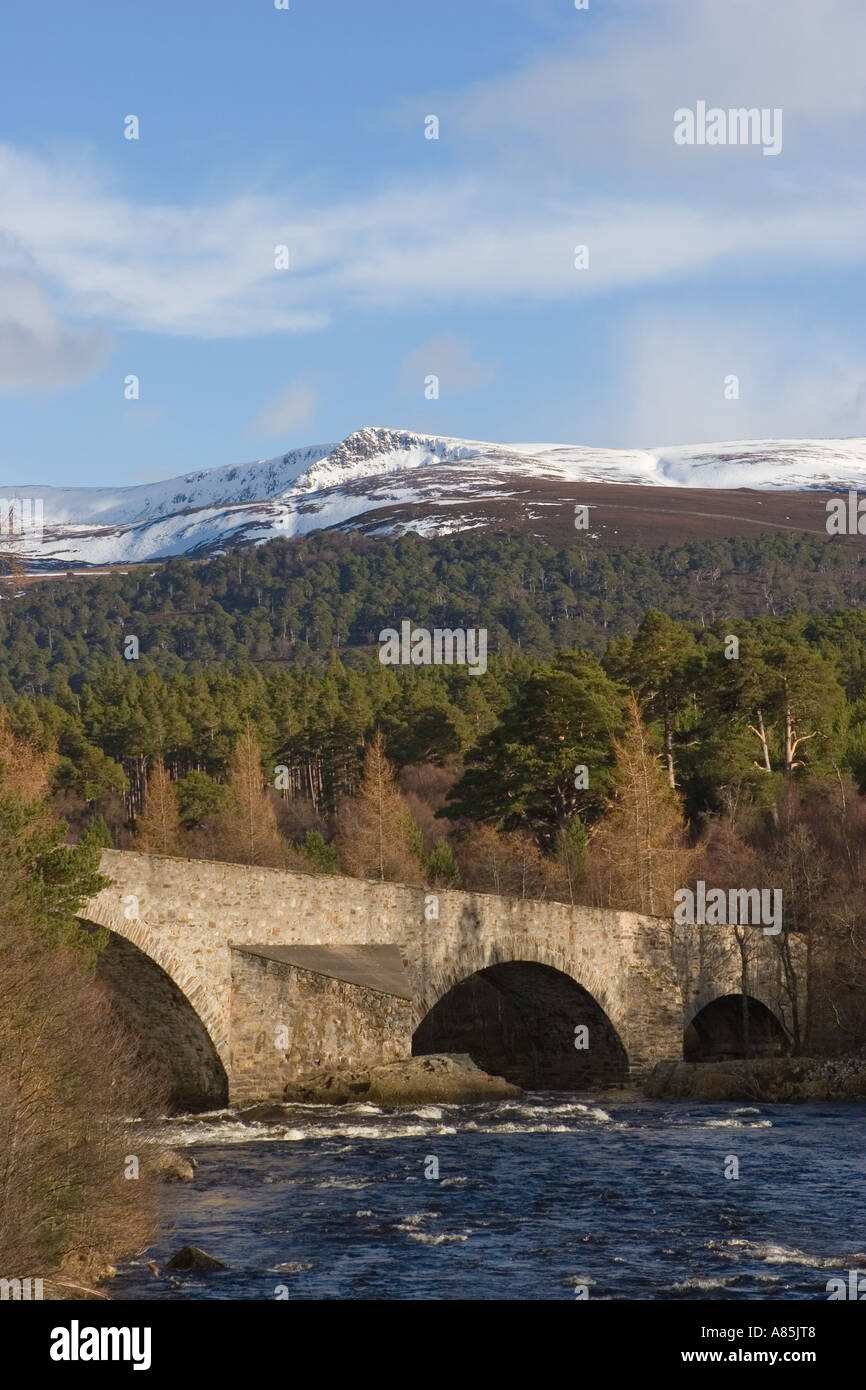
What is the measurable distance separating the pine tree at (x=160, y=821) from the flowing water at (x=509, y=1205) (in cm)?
3218

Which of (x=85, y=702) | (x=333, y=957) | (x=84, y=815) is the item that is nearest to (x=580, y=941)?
(x=333, y=957)

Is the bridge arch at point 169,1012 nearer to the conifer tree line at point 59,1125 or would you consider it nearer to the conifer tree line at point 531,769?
the conifer tree line at point 59,1125

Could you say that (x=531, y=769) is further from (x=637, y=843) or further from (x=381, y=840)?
(x=381, y=840)

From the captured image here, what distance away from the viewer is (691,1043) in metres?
53.7

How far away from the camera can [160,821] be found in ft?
223

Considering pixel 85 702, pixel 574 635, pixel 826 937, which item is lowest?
pixel 826 937

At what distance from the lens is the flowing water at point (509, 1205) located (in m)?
19.8

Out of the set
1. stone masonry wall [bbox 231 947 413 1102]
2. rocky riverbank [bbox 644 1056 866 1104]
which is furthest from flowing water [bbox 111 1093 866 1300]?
rocky riverbank [bbox 644 1056 866 1104]

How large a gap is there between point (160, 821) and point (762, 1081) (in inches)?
1306

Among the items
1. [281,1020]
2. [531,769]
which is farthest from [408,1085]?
[531,769]

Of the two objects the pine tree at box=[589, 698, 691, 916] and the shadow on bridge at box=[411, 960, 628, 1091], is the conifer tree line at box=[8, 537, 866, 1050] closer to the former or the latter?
the pine tree at box=[589, 698, 691, 916]

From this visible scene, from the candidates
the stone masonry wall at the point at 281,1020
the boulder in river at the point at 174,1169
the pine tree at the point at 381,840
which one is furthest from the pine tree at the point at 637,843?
the boulder in river at the point at 174,1169
